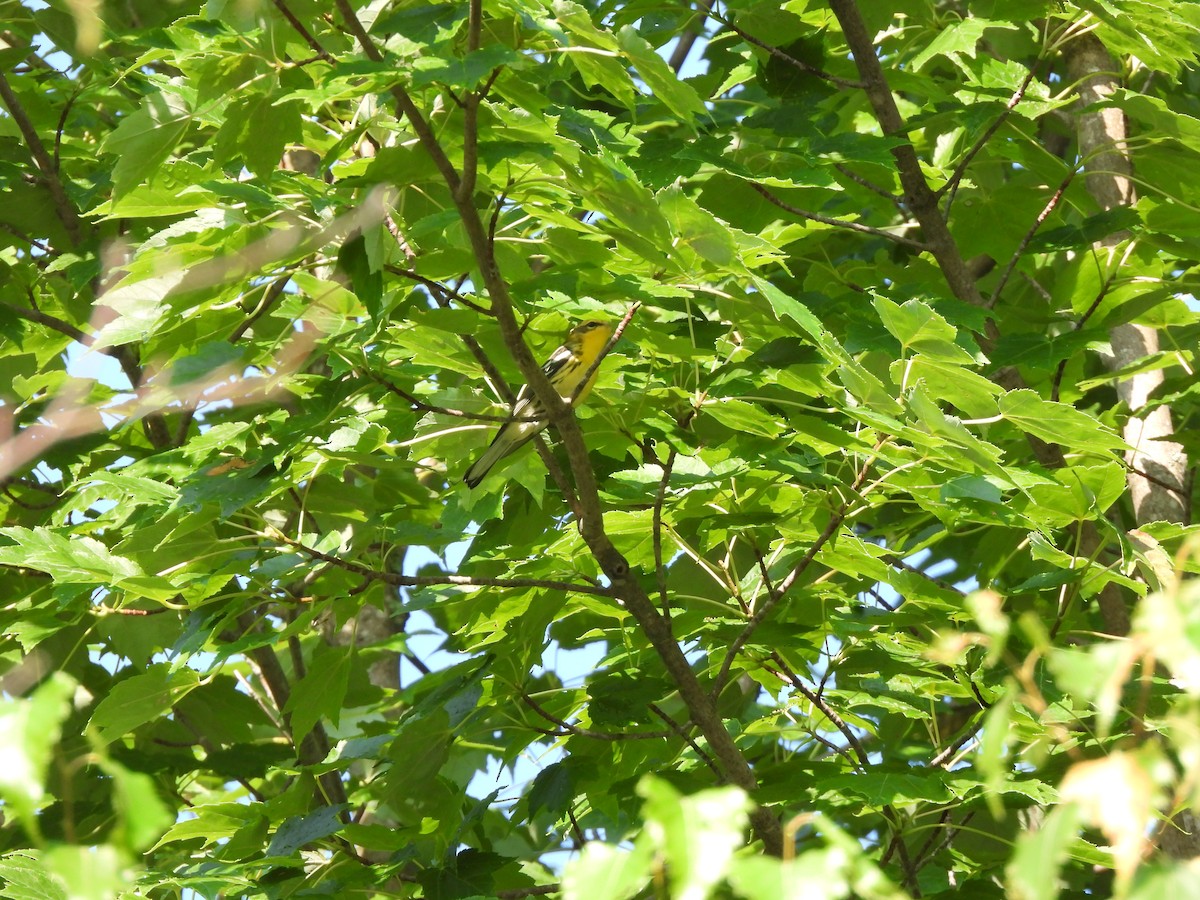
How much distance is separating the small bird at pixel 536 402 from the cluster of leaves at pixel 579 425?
0.07m

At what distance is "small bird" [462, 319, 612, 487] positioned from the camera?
3.42 m

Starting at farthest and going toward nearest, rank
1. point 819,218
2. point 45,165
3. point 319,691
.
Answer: point 45,165 < point 819,218 < point 319,691

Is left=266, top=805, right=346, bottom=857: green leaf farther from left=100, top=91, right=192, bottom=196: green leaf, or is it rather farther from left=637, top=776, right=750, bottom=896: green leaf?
left=637, top=776, right=750, bottom=896: green leaf

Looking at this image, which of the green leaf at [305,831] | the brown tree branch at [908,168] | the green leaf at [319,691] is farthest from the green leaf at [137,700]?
the brown tree branch at [908,168]

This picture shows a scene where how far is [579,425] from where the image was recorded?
3.49 meters

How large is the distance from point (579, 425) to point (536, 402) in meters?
0.17

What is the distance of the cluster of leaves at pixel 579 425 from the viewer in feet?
9.23

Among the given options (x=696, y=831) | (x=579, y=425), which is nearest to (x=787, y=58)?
(x=579, y=425)

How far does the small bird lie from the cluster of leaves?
0.07 metres

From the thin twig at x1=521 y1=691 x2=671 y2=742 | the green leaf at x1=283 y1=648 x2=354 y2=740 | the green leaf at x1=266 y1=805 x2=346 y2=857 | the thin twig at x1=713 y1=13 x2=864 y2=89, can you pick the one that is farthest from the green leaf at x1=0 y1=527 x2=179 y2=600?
the thin twig at x1=713 y1=13 x2=864 y2=89

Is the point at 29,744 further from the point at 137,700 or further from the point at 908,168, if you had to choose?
the point at 908,168

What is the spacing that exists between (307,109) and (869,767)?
247 cm

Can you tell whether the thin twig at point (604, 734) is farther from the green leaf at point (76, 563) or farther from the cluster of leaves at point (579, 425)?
the green leaf at point (76, 563)

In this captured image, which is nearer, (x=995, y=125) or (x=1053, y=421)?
(x=1053, y=421)
